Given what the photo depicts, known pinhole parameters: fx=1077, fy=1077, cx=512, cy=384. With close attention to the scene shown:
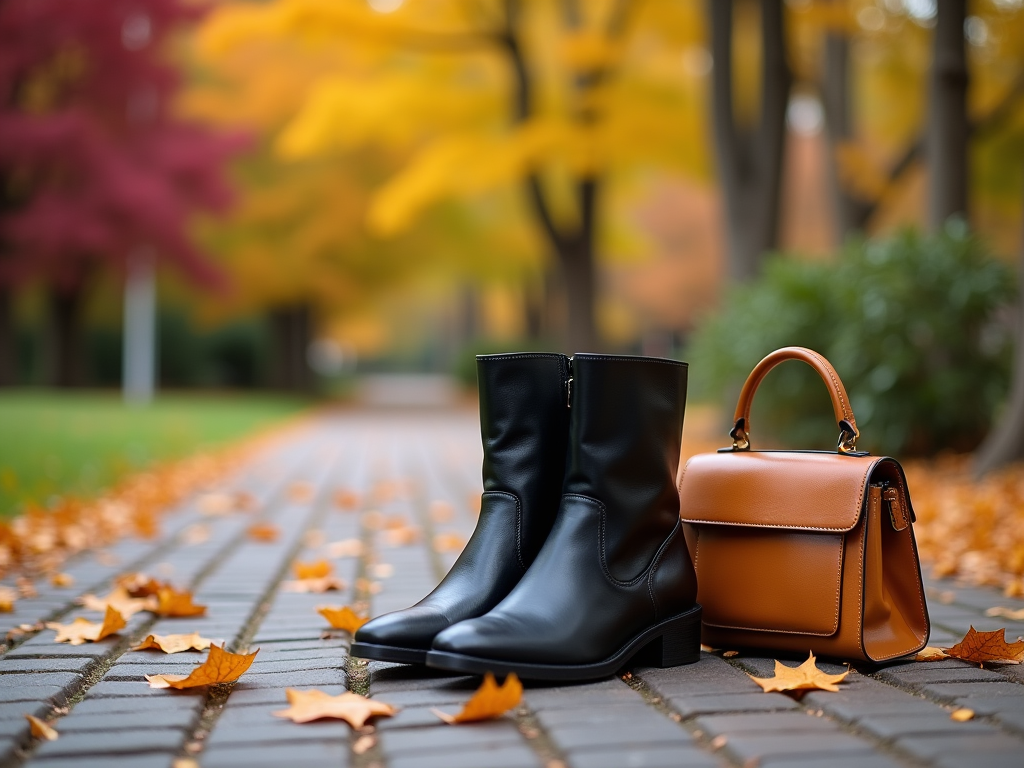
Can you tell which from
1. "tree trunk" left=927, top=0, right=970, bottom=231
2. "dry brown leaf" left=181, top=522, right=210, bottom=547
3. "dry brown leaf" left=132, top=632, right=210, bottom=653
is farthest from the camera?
"tree trunk" left=927, top=0, right=970, bottom=231

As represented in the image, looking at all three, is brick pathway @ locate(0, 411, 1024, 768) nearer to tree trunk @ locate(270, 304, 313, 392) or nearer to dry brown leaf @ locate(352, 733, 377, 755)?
dry brown leaf @ locate(352, 733, 377, 755)

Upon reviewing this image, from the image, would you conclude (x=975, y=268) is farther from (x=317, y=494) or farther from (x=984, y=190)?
(x=984, y=190)

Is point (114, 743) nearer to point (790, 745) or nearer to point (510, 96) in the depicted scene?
point (790, 745)

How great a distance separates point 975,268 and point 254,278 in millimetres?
15284

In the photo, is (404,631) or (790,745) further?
(404,631)

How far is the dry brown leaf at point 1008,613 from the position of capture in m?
3.04

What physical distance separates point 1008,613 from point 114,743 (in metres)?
2.42

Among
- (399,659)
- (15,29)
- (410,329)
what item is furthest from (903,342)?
(410,329)

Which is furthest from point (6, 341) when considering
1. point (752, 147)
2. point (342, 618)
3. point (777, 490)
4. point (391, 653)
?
point (777, 490)

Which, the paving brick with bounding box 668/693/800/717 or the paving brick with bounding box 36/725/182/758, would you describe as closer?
the paving brick with bounding box 36/725/182/758

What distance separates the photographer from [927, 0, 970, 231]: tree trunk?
7.32 m

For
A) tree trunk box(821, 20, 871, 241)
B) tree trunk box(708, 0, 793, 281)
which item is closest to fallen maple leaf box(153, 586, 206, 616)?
tree trunk box(708, 0, 793, 281)

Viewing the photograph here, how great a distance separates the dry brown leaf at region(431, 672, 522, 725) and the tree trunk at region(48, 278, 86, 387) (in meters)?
19.3

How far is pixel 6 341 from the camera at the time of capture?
18453 millimetres
